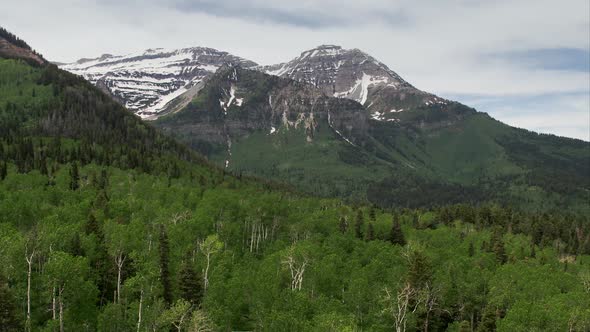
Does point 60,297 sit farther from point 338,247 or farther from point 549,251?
point 549,251

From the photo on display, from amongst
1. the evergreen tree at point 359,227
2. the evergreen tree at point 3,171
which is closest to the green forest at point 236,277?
the evergreen tree at point 359,227

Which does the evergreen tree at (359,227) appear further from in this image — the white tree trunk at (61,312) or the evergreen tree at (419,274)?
the white tree trunk at (61,312)

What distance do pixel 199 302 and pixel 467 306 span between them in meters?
53.7

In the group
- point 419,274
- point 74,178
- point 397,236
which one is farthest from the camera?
point 74,178

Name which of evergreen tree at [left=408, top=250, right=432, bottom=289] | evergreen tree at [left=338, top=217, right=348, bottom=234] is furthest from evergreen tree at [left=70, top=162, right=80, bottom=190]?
evergreen tree at [left=408, top=250, right=432, bottom=289]

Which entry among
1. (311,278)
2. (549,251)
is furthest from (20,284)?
(549,251)

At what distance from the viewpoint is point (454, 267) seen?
117 m

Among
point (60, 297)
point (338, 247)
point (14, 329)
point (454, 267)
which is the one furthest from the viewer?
point (338, 247)

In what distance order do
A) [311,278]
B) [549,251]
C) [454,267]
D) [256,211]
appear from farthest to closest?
[549,251] < [256,211] < [454,267] < [311,278]

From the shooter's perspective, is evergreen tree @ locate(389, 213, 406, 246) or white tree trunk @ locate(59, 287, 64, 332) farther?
evergreen tree @ locate(389, 213, 406, 246)

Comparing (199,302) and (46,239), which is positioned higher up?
(46,239)

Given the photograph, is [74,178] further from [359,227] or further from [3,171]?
[359,227]

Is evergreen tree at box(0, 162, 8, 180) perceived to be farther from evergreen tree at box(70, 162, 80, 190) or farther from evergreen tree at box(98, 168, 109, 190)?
evergreen tree at box(98, 168, 109, 190)

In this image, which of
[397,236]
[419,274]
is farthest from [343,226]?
[419,274]
